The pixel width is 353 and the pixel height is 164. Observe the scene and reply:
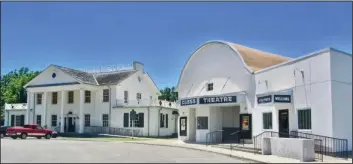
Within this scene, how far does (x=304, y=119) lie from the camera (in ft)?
69.8

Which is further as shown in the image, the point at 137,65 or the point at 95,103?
the point at 137,65

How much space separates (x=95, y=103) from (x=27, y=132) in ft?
36.7

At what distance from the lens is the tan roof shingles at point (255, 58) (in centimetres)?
2810

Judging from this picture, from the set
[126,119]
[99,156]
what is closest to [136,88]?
[126,119]

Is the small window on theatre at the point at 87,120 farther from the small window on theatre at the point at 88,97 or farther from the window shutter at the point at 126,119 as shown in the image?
the window shutter at the point at 126,119

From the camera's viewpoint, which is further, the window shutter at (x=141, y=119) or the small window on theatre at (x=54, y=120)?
the small window on theatre at (x=54, y=120)

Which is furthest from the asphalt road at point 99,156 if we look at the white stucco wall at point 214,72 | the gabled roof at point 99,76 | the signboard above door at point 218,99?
the gabled roof at point 99,76


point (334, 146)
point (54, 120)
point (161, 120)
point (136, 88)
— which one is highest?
point (136, 88)

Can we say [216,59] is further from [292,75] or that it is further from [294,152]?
[294,152]

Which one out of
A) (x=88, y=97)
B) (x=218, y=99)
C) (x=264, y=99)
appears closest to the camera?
(x=264, y=99)

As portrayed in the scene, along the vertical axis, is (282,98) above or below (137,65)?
below

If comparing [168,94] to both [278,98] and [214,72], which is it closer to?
[214,72]

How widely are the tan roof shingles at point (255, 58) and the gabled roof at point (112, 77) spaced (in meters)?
19.6

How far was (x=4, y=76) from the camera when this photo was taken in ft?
257
